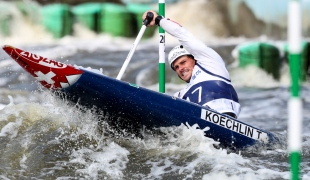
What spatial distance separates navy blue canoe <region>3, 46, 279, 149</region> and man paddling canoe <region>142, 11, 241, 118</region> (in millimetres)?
272

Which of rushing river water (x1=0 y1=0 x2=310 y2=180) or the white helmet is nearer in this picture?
rushing river water (x1=0 y1=0 x2=310 y2=180)

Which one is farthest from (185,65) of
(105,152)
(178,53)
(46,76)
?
(46,76)

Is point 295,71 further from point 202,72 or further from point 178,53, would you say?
point 178,53

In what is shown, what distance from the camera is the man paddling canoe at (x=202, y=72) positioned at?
598cm

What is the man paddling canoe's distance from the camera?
598cm

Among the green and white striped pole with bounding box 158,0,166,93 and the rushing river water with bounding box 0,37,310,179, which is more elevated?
the green and white striped pole with bounding box 158,0,166,93

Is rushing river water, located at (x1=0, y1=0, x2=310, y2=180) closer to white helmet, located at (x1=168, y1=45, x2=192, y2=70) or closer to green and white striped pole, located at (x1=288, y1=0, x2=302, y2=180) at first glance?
white helmet, located at (x1=168, y1=45, x2=192, y2=70)

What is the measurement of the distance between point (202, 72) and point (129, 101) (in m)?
0.86

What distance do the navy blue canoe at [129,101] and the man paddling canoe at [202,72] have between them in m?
0.27

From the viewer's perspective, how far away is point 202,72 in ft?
20.0

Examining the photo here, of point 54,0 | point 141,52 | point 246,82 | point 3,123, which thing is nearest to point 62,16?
point 54,0

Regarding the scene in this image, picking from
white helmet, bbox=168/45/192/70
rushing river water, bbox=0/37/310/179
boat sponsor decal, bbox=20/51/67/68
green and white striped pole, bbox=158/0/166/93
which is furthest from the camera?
green and white striped pole, bbox=158/0/166/93

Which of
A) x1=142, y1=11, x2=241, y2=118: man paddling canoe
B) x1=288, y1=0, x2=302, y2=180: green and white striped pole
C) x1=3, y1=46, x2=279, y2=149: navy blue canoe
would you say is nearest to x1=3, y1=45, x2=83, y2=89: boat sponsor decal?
x1=3, y1=46, x2=279, y2=149: navy blue canoe

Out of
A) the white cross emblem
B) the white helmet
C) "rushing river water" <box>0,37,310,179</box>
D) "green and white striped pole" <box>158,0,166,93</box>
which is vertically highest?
"green and white striped pole" <box>158,0,166,93</box>
